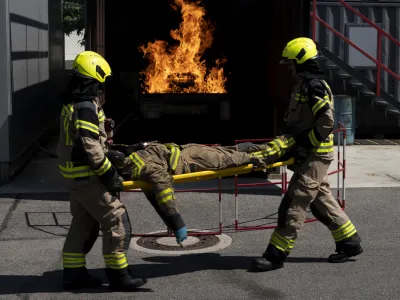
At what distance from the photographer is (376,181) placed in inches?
445

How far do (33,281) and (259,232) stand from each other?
2687 mm

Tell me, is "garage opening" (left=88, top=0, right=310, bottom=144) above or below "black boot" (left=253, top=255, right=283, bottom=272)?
above

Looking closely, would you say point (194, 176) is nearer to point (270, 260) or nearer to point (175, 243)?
point (270, 260)

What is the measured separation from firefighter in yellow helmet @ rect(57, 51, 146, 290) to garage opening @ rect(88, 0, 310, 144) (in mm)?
4406

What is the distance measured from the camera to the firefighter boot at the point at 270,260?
6.85 meters

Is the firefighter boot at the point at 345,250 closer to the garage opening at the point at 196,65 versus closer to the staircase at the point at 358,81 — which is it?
the garage opening at the point at 196,65

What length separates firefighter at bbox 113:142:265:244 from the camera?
21.1 feet

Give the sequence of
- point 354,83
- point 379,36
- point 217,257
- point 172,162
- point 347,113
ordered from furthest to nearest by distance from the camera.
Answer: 1. point 354,83
2. point 347,113
3. point 379,36
4. point 217,257
5. point 172,162

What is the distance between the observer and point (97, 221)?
645 cm

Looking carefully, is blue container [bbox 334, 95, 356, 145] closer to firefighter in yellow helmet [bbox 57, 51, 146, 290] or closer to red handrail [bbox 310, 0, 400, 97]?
red handrail [bbox 310, 0, 400, 97]

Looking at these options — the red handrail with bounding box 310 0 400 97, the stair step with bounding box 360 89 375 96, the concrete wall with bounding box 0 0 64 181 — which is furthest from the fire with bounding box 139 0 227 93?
the stair step with bounding box 360 89 375 96

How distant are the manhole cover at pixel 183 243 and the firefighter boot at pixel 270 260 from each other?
857 millimetres

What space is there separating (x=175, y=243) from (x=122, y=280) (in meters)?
1.62

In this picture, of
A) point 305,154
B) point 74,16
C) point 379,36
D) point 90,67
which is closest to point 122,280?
point 90,67
